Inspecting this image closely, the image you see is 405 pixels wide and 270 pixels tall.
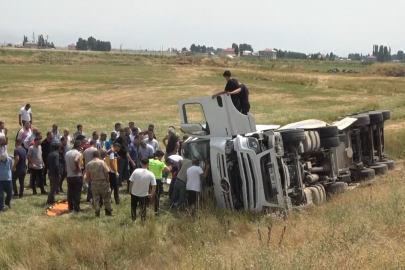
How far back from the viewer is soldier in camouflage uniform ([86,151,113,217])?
1040 cm

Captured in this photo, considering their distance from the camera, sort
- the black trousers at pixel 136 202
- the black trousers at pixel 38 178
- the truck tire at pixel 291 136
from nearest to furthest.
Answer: the truck tire at pixel 291 136, the black trousers at pixel 136 202, the black trousers at pixel 38 178

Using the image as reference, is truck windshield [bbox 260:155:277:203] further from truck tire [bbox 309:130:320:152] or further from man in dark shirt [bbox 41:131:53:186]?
man in dark shirt [bbox 41:131:53:186]

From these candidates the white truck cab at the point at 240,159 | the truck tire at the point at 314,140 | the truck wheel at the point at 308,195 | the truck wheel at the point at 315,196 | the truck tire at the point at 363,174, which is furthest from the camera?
the truck tire at the point at 363,174

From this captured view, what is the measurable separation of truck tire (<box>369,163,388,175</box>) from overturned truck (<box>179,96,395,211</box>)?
0.46m

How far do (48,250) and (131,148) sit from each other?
557 centimetres

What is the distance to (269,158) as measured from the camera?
9.41m

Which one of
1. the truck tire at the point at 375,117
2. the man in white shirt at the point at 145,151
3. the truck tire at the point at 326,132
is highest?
the truck tire at the point at 375,117

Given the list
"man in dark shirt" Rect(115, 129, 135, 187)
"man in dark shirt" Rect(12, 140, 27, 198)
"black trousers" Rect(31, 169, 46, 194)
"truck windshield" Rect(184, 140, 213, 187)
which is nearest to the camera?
"truck windshield" Rect(184, 140, 213, 187)

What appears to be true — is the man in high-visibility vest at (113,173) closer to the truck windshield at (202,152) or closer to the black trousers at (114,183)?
the black trousers at (114,183)

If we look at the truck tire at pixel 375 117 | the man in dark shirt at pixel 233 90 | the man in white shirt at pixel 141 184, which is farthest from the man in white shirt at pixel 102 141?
the truck tire at pixel 375 117

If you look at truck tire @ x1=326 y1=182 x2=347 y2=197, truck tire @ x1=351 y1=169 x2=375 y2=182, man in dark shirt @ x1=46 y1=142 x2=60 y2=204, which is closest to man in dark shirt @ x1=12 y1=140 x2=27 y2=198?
man in dark shirt @ x1=46 y1=142 x2=60 y2=204

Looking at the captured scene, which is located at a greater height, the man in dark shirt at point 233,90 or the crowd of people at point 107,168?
the man in dark shirt at point 233,90

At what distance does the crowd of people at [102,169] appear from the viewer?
1031 centimetres

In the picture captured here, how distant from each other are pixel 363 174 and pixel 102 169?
539cm
